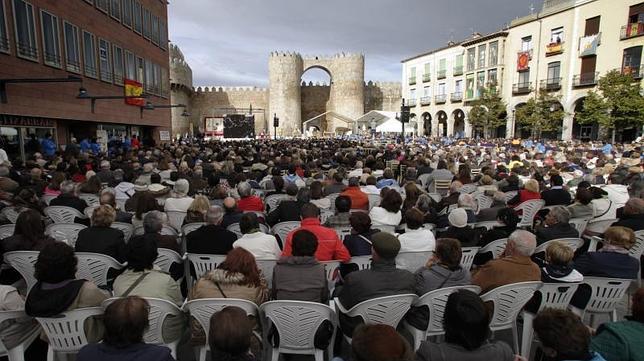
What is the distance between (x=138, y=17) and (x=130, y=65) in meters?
3.26

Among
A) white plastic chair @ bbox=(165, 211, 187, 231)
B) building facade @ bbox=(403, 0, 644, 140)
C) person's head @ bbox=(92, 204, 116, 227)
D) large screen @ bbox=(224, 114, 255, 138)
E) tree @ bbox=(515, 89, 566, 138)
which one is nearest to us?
person's head @ bbox=(92, 204, 116, 227)

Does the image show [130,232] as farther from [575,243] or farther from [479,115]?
[479,115]

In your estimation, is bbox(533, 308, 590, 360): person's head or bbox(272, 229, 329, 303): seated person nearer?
bbox(533, 308, 590, 360): person's head

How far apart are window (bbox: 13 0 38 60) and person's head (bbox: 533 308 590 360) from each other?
14808 millimetres

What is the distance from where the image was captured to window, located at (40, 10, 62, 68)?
13227mm

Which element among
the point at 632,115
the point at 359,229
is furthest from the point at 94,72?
the point at 632,115

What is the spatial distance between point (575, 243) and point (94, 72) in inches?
708

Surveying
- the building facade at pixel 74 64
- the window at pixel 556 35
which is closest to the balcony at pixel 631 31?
the window at pixel 556 35

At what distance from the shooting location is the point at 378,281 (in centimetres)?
294

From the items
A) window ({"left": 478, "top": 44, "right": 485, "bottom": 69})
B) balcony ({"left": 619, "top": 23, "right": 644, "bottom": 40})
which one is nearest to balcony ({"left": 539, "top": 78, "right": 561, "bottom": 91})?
balcony ({"left": 619, "top": 23, "right": 644, "bottom": 40})

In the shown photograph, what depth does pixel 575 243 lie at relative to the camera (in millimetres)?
4250

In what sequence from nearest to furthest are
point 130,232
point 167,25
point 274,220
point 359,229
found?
point 359,229 → point 130,232 → point 274,220 → point 167,25

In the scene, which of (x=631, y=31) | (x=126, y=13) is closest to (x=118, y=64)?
(x=126, y=13)

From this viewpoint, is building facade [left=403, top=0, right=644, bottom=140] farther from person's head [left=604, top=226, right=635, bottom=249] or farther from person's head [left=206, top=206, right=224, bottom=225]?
person's head [left=206, top=206, right=224, bottom=225]
